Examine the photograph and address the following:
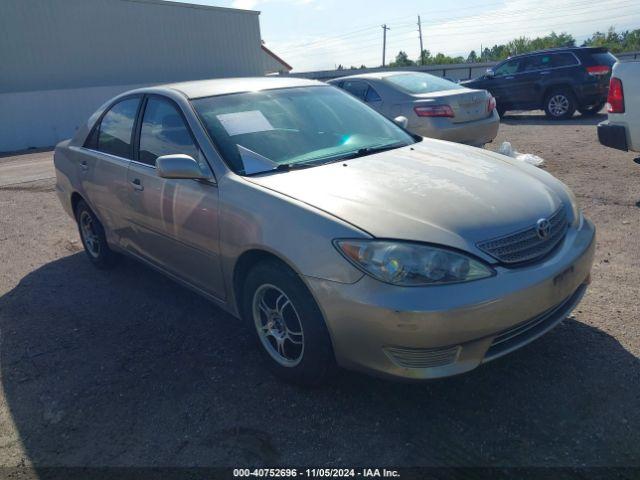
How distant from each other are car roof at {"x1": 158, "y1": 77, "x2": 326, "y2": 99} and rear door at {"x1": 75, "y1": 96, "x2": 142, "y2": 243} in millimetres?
545

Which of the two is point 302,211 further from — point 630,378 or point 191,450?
point 630,378

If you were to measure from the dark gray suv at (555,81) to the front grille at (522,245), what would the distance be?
11.3 metres

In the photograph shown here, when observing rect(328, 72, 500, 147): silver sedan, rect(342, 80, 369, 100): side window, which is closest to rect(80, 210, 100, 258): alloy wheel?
rect(328, 72, 500, 147): silver sedan

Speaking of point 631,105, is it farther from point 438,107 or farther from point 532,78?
point 532,78

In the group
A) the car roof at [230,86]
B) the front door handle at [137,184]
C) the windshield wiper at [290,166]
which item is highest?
Answer: the car roof at [230,86]

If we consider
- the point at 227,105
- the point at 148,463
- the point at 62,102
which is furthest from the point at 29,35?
the point at 148,463

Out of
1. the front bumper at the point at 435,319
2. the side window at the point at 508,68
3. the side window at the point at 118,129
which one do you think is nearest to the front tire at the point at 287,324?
the front bumper at the point at 435,319

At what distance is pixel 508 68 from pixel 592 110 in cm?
237

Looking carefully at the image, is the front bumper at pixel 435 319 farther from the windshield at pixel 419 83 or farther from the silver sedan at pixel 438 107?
the windshield at pixel 419 83

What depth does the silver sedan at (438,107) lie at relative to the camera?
7.71 metres

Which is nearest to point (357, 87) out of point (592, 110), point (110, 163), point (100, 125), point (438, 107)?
point (438, 107)

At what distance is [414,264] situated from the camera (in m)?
2.42

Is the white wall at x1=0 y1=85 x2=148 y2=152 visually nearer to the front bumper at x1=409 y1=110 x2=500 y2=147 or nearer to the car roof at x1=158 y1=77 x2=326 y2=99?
the front bumper at x1=409 y1=110 x2=500 y2=147

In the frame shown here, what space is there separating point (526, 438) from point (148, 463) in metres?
→ 1.77
